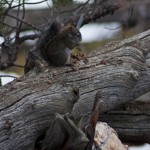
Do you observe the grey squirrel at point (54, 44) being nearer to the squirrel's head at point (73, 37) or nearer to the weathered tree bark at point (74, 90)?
the squirrel's head at point (73, 37)

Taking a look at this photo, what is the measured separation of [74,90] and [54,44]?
53 centimetres

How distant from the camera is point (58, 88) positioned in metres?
4.04

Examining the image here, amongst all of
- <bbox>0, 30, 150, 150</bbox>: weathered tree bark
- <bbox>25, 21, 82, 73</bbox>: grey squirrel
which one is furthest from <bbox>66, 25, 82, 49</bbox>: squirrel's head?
<bbox>0, 30, 150, 150</bbox>: weathered tree bark

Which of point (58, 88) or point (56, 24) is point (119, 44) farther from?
point (58, 88)

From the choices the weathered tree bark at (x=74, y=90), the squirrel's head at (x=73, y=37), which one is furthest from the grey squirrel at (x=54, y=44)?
the weathered tree bark at (x=74, y=90)

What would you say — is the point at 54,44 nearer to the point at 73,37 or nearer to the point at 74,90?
the point at 73,37

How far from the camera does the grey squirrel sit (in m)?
4.39

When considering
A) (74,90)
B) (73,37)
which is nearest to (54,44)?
(73,37)

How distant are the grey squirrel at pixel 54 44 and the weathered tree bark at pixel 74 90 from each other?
0.12 meters

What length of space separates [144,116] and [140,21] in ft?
9.89

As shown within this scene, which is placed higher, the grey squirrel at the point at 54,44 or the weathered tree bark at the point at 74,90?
the grey squirrel at the point at 54,44

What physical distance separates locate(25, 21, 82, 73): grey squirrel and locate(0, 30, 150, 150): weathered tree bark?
0.12 metres

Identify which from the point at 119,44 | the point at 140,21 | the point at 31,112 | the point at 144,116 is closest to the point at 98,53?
the point at 119,44

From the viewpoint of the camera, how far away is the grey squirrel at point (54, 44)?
4.39 meters
